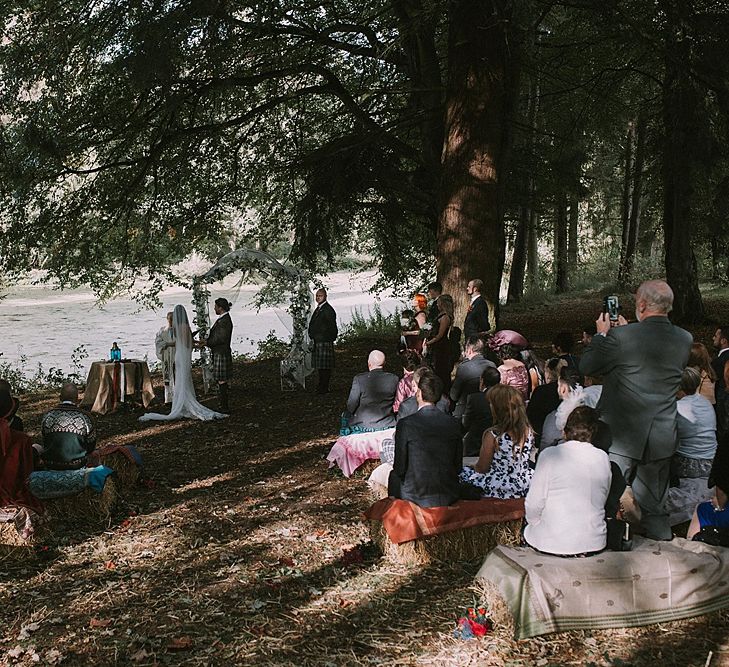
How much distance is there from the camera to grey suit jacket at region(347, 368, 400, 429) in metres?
8.24

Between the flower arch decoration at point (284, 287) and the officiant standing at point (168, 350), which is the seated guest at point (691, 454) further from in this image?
the flower arch decoration at point (284, 287)

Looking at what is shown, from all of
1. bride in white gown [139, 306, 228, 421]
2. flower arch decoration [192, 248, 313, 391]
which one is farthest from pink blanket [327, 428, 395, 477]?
flower arch decoration [192, 248, 313, 391]

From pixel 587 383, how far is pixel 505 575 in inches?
177

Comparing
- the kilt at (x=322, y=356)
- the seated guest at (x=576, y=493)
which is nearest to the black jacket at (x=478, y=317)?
the kilt at (x=322, y=356)

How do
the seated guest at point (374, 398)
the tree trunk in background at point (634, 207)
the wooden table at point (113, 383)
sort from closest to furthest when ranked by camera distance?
1. the seated guest at point (374, 398)
2. the wooden table at point (113, 383)
3. the tree trunk in background at point (634, 207)

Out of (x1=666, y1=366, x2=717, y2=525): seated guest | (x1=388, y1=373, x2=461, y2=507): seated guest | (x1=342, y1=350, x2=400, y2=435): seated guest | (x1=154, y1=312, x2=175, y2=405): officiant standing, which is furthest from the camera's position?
(x1=154, y1=312, x2=175, y2=405): officiant standing

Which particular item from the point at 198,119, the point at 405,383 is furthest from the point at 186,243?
the point at 405,383

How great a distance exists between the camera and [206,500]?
7.58 meters

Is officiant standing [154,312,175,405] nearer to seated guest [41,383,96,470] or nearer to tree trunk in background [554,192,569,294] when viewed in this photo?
seated guest [41,383,96,470]

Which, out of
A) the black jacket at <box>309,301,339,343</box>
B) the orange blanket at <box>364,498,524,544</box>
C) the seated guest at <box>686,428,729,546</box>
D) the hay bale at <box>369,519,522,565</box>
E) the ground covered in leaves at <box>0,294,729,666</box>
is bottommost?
the ground covered in leaves at <box>0,294,729,666</box>

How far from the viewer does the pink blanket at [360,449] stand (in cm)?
810

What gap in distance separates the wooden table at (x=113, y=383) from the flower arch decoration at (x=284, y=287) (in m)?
1.52

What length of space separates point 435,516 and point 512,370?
248 centimetres

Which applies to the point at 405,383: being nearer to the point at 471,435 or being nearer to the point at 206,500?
the point at 471,435
